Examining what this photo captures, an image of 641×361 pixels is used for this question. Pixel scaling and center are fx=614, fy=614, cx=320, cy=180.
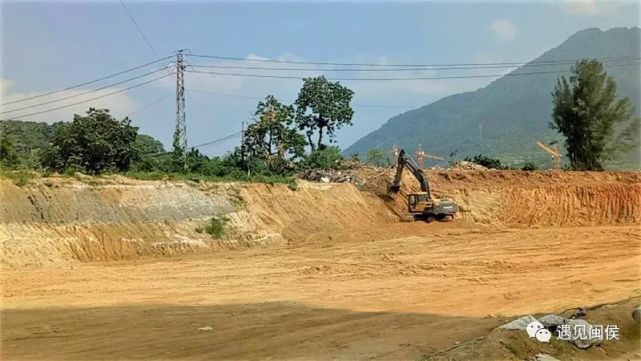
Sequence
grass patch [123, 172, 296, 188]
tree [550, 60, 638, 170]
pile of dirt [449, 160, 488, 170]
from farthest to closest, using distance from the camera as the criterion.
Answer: tree [550, 60, 638, 170], pile of dirt [449, 160, 488, 170], grass patch [123, 172, 296, 188]

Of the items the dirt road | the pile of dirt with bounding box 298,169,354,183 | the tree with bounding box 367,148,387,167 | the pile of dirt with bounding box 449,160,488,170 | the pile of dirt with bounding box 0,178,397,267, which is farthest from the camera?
the tree with bounding box 367,148,387,167

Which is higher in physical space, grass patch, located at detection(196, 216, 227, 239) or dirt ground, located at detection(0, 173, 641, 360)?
grass patch, located at detection(196, 216, 227, 239)

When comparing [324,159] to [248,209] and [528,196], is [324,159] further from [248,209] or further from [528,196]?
A: [248,209]

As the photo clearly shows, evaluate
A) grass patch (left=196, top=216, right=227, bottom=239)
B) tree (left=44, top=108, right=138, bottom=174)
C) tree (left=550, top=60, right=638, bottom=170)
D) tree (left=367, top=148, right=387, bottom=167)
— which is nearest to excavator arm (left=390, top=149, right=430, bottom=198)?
tree (left=367, top=148, right=387, bottom=167)

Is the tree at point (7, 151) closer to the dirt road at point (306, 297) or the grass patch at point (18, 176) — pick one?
the grass patch at point (18, 176)

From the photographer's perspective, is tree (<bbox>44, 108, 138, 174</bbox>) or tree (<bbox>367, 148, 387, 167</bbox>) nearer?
tree (<bbox>44, 108, 138, 174</bbox>)

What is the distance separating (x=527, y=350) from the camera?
28.3ft

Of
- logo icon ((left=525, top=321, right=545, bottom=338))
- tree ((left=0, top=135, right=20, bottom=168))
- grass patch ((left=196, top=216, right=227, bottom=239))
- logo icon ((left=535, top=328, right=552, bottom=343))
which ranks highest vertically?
tree ((left=0, top=135, right=20, bottom=168))

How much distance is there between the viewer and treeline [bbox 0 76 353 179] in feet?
118

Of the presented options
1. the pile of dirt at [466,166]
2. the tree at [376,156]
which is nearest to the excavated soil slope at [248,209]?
the pile of dirt at [466,166]

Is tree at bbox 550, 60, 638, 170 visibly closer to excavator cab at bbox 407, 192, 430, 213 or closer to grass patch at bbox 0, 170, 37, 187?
excavator cab at bbox 407, 192, 430, 213

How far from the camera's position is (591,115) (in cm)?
4856

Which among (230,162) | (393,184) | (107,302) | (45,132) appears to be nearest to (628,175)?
(393,184)

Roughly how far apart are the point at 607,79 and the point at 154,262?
4046 centimetres
